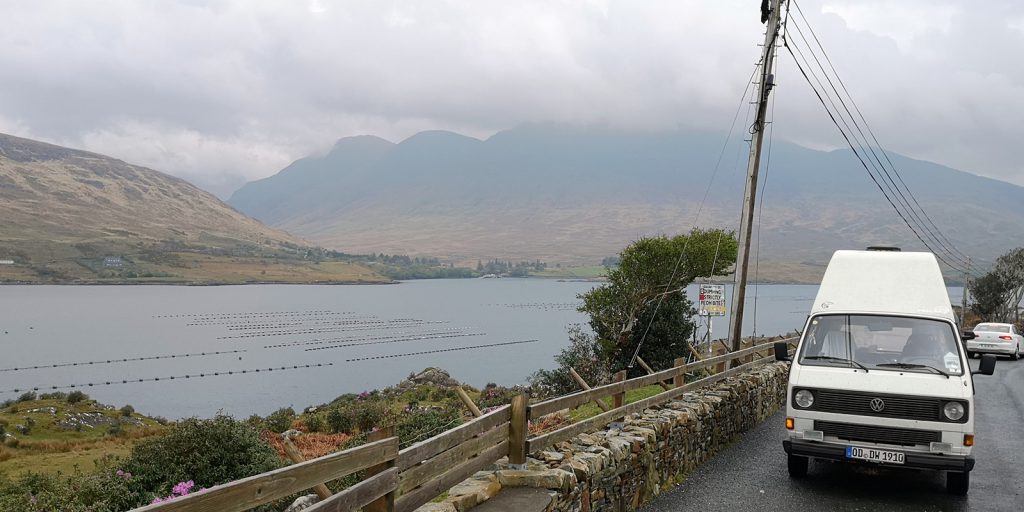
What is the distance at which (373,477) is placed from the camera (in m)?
5.11

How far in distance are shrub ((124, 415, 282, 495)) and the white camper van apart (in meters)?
10.8

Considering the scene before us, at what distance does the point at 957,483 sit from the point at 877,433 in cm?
151

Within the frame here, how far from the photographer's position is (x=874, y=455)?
363 inches

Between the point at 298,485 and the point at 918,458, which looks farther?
the point at 918,458

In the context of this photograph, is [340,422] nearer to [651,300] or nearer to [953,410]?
[651,300]

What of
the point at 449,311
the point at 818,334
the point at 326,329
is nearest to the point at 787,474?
the point at 818,334

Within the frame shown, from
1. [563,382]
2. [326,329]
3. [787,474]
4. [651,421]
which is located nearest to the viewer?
[651,421]

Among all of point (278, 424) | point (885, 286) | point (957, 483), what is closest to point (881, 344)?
point (885, 286)

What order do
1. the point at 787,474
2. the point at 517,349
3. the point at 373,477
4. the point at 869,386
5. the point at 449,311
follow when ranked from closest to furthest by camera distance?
the point at 373,477 → the point at 869,386 → the point at 787,474 → the point at 517,349 → the point at 449,311

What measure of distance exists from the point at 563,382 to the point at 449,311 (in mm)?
127873

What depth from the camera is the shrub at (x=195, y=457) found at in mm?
14461

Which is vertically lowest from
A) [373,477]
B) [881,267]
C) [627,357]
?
[627,357]

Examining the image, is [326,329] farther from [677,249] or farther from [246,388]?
[677,249]

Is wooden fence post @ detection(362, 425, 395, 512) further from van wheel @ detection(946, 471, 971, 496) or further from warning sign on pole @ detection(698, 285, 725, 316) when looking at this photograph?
warning sign on pole @ detection(698, 285, 725, 316)
